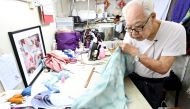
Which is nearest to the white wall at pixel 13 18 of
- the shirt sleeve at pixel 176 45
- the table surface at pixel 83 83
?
the table surface at pixel 83 83

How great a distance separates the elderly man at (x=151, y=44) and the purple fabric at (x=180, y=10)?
83 cm

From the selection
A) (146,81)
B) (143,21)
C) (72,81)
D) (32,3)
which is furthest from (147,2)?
(32,3)

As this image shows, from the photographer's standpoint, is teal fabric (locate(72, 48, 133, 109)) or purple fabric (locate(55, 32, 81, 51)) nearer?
teal fabric (locate(72, 48, 133, 109))

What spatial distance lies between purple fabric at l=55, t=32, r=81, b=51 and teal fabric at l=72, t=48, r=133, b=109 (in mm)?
1326

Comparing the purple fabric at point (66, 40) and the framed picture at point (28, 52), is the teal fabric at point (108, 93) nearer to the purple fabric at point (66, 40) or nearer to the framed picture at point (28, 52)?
the framed picture at point (28, 52)

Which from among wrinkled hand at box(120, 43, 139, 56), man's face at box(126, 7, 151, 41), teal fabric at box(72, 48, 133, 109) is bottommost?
teal fabric at box(72, 48, 133, 109)

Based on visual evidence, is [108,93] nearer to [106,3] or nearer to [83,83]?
[83,83]

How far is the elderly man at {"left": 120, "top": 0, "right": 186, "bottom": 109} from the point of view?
1165mm

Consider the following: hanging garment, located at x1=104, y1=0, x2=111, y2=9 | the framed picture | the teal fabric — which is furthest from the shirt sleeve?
hanging garment, located at x1=104, y1=0, x2=111, y2=9

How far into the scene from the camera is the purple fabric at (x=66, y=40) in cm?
243

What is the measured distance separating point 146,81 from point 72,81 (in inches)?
23.6

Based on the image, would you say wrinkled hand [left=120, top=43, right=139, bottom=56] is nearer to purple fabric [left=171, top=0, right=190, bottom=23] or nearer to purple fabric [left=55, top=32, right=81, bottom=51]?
purple fabric [left=171, top=0, right=190, bottom=23]

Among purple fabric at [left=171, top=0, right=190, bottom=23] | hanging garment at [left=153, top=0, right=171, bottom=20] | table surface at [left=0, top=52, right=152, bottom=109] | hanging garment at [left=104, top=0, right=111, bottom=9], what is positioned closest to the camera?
table surface at [left=0, top=52, right=152, bottom=109]

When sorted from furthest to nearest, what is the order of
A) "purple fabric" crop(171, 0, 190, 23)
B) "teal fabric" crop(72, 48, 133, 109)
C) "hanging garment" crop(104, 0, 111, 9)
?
"hanging garment" crop(104, 0, 111, 9), "purple fabric" crop(171, 0, 190, 23), "teal fabric" crop(72, 48, 133, 109)
